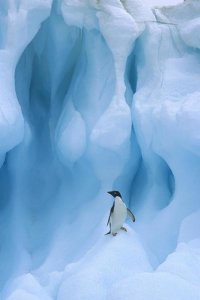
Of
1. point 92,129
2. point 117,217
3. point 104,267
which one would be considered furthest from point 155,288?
point 92,129

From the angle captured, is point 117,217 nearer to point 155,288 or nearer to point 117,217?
point 117,217

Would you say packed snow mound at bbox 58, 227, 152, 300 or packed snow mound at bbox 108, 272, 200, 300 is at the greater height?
packed snow mound at bbox 108, 272, 200, 300

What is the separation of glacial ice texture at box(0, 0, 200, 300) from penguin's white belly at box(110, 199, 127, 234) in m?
0.07

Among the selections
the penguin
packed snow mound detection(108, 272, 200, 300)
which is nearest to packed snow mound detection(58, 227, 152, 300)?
the penguin

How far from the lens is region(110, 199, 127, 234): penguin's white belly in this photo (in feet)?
9.51

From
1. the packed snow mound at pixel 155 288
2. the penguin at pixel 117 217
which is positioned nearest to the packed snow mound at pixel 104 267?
the penguin at pixel 117 217

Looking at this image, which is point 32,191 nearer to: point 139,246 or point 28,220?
point 28,220

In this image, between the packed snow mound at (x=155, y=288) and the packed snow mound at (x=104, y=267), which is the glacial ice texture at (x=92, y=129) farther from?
the packed snow mound at (x=155, y=288)

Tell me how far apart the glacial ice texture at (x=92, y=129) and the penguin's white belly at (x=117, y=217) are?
68 millimetres

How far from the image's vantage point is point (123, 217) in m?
2.93

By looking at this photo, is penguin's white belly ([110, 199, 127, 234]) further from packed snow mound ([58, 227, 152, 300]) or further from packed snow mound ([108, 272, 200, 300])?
packed snow mound ([108, 272, 200, 300])

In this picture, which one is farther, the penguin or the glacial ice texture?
the glacial ice texture

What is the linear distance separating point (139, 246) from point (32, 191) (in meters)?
1.49

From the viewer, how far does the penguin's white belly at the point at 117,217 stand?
2.90 meters
